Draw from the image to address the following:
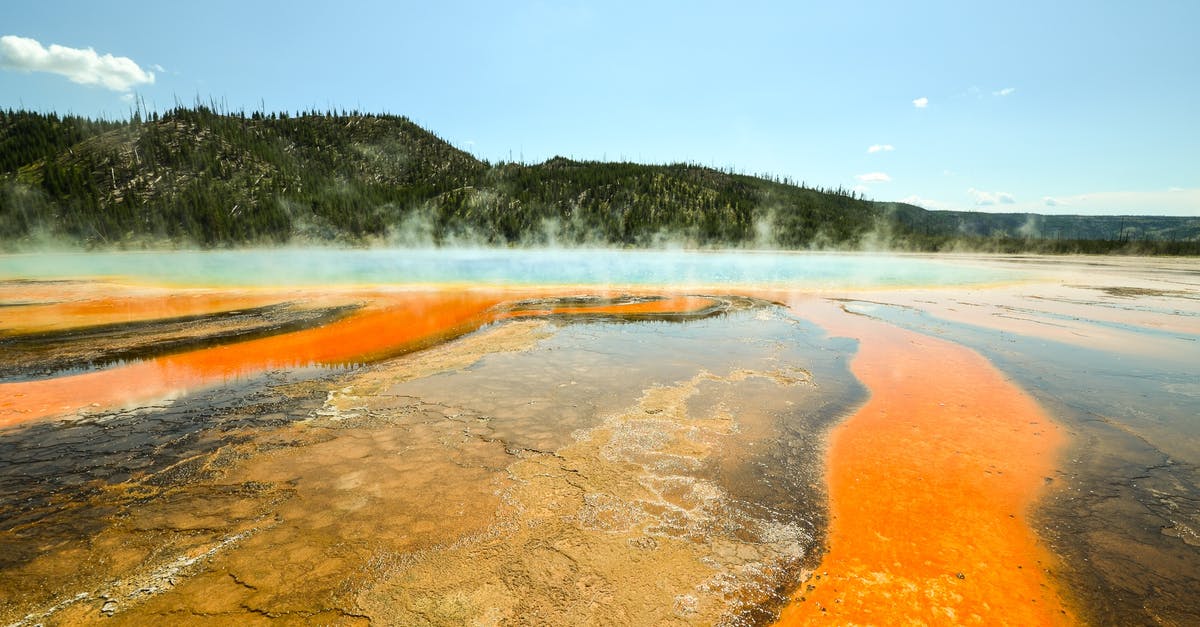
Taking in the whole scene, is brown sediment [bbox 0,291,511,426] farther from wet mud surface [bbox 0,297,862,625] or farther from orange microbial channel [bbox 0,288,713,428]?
wet mud surface [bbox 0,297,862,625]

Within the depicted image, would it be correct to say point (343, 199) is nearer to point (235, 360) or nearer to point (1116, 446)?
point (235, 360)

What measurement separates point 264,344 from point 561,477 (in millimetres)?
10173

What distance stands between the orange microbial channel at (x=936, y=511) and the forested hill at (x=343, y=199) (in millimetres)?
92455

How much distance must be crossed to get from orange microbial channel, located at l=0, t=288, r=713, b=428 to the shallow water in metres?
0.11

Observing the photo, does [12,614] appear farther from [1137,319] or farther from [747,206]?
[747,206]

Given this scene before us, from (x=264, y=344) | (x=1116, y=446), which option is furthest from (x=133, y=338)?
(x=1116, y=446)

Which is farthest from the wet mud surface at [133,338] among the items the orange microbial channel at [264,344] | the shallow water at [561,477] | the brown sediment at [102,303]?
the brown sediment at [102,303]

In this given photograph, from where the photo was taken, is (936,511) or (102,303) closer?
(936,511)

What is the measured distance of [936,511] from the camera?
15.6ft

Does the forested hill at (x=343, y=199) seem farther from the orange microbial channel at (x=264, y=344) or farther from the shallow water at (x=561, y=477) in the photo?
the shallow water at (x=561, y=477)

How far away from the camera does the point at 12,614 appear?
10.4 ft

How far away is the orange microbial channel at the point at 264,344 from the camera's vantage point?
25.6 ft

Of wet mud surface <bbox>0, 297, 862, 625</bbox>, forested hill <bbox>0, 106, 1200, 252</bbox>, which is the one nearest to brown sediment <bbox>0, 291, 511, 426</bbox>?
wet mud surface <bbox>0, 297, 862, 625</bbox>

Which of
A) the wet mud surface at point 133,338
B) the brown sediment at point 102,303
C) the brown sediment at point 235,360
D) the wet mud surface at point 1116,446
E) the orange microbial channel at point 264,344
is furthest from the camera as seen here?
the brown sediment at point 102,303
